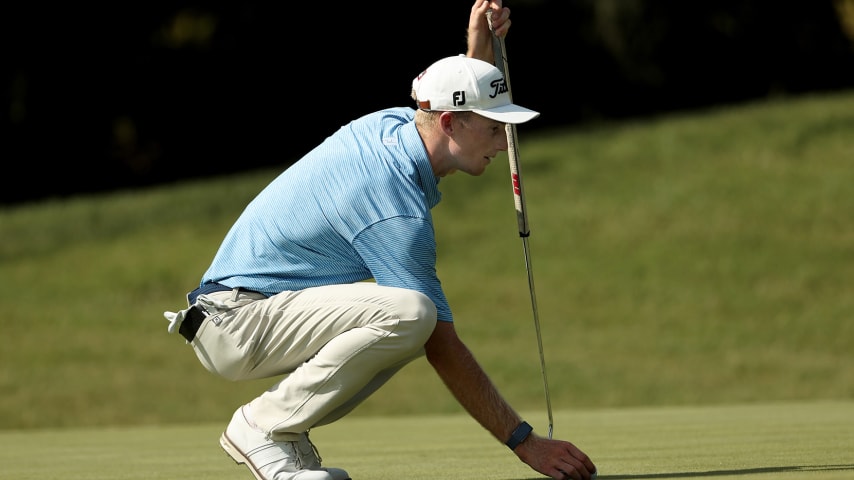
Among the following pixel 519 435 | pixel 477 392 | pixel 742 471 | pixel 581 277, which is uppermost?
pixel 477 392

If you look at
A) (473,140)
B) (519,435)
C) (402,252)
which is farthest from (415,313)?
(473,140)

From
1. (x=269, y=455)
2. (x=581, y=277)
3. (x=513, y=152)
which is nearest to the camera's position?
(x=269, y=455)

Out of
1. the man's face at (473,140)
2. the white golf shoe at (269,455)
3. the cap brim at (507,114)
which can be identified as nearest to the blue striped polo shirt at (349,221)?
the man's face at (473,140)

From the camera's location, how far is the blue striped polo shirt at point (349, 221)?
413 cm

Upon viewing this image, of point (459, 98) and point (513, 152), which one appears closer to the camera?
point (459, 98)

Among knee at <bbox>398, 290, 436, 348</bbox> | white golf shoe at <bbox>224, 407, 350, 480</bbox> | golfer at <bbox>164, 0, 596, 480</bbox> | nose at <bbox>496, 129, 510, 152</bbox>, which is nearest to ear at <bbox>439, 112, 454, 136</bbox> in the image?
golfer at <bbox>164, 0, 596, 480</bbox>

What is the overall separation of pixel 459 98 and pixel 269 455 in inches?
47.2

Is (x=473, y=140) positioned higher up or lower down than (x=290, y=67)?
higher up

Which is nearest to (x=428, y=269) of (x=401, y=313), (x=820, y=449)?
(x=401, y=313)

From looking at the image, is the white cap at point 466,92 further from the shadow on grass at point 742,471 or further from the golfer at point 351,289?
the shadow on grass at point 742,471

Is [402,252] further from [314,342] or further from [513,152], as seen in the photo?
[513,152]

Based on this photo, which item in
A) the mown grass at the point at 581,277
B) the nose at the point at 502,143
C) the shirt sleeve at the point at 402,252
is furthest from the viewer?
the mown grass at the point at 581,277

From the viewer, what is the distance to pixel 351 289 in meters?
4.29

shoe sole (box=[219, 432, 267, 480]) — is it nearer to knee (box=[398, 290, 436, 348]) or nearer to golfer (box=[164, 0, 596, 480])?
golfer (box=[164, 0, 596, 480])
